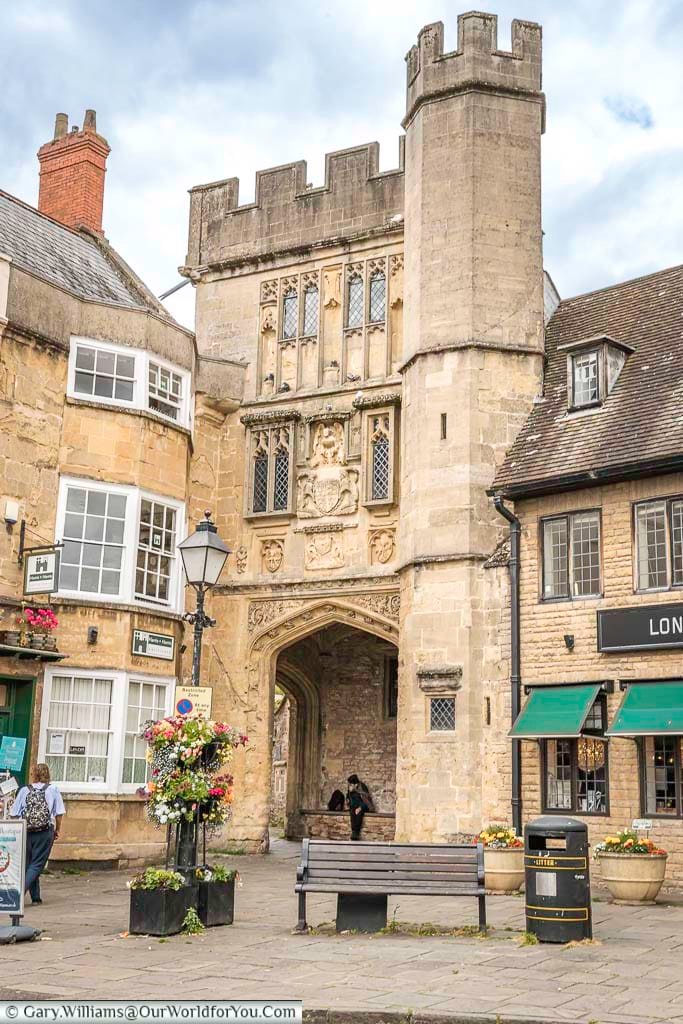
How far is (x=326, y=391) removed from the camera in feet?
77.0

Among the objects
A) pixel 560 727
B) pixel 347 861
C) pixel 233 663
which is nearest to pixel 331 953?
pixel 347 861

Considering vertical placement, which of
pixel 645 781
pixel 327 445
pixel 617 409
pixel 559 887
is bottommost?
pixel 559 887

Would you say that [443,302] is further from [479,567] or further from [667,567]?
[667,567]

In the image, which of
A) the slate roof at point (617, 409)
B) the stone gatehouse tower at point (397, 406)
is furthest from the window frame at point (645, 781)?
the slate roof at point (617, 409)

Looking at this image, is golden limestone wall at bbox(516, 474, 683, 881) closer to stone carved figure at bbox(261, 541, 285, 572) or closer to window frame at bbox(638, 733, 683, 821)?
window frame at bbox(638, 733, 683, 821)

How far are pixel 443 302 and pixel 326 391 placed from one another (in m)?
3.43

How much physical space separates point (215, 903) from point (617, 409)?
10632mm

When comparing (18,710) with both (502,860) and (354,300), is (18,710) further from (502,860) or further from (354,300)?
(354,300)

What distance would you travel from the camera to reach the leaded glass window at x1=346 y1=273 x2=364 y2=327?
23.8 meters

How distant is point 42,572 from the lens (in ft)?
59.6

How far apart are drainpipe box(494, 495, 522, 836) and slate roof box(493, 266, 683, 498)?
480 millimetres

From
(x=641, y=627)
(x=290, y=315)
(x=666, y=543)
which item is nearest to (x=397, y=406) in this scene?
(x=290, y=315)

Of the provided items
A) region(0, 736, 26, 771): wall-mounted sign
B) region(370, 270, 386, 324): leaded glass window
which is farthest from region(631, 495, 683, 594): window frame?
region(0, 736, 26, 771): wall-mounted sign

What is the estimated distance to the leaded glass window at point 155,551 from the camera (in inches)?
802
